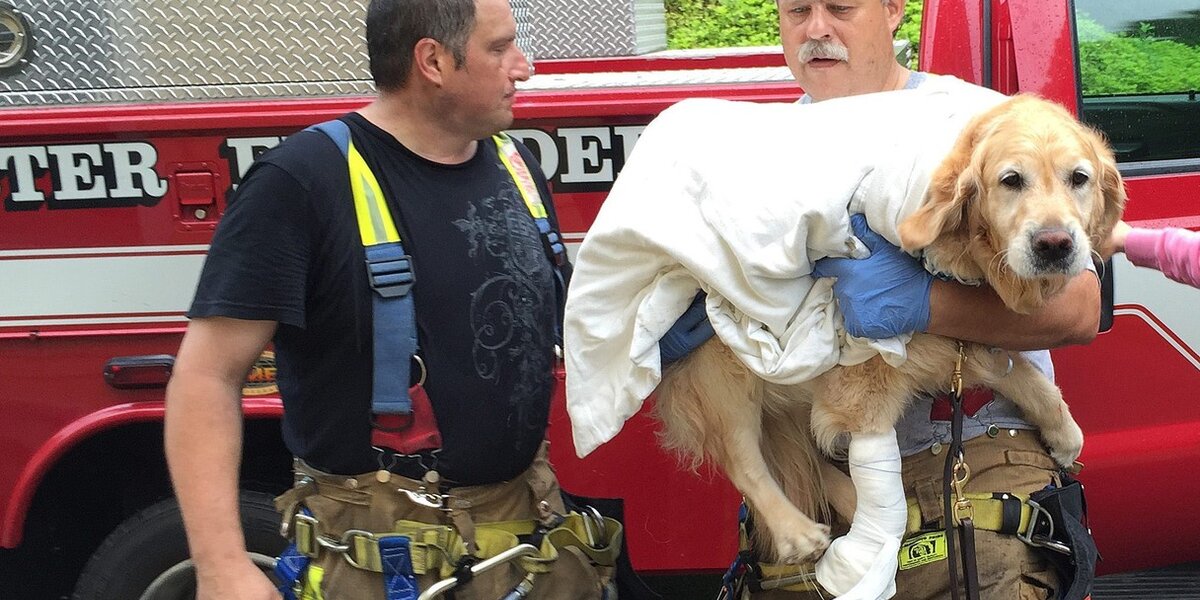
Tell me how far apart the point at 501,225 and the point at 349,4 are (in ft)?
3.76

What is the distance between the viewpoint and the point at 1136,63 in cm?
319

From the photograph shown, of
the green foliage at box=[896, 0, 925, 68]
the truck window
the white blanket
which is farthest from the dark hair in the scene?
the green foliage at box=[896, 0, 925, 68]

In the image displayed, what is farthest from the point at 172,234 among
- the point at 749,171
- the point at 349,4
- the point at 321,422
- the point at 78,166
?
the point at 749,171

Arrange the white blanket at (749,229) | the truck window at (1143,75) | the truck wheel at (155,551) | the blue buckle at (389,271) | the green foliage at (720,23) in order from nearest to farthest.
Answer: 1. the white blanket at (749,229)
2. the blue buckle at (389,271)
3. the truck window at (1143,75)
4. the truck wheel at (155,551)
5. the green foliage at (720,23)

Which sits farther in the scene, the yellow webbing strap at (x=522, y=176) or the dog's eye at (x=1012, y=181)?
the yellow webbing strap at (x=522, y=176)

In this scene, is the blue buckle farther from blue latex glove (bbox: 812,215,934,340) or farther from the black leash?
the black leash

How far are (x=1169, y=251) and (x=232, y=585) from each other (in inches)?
71.8

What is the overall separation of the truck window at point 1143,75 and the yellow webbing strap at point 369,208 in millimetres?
1885

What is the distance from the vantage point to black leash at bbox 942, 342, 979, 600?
7.13ft

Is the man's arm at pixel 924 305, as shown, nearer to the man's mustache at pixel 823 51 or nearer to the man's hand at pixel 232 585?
the man's mustache at pixel 823 51

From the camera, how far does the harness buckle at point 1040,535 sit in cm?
225

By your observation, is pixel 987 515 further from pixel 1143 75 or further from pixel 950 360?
pixel 1143 75

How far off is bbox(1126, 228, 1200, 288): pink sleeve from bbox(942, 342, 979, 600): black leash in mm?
443

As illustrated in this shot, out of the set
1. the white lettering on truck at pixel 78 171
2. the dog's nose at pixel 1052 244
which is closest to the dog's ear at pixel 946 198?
the dog's nose at pixel 1052 244
